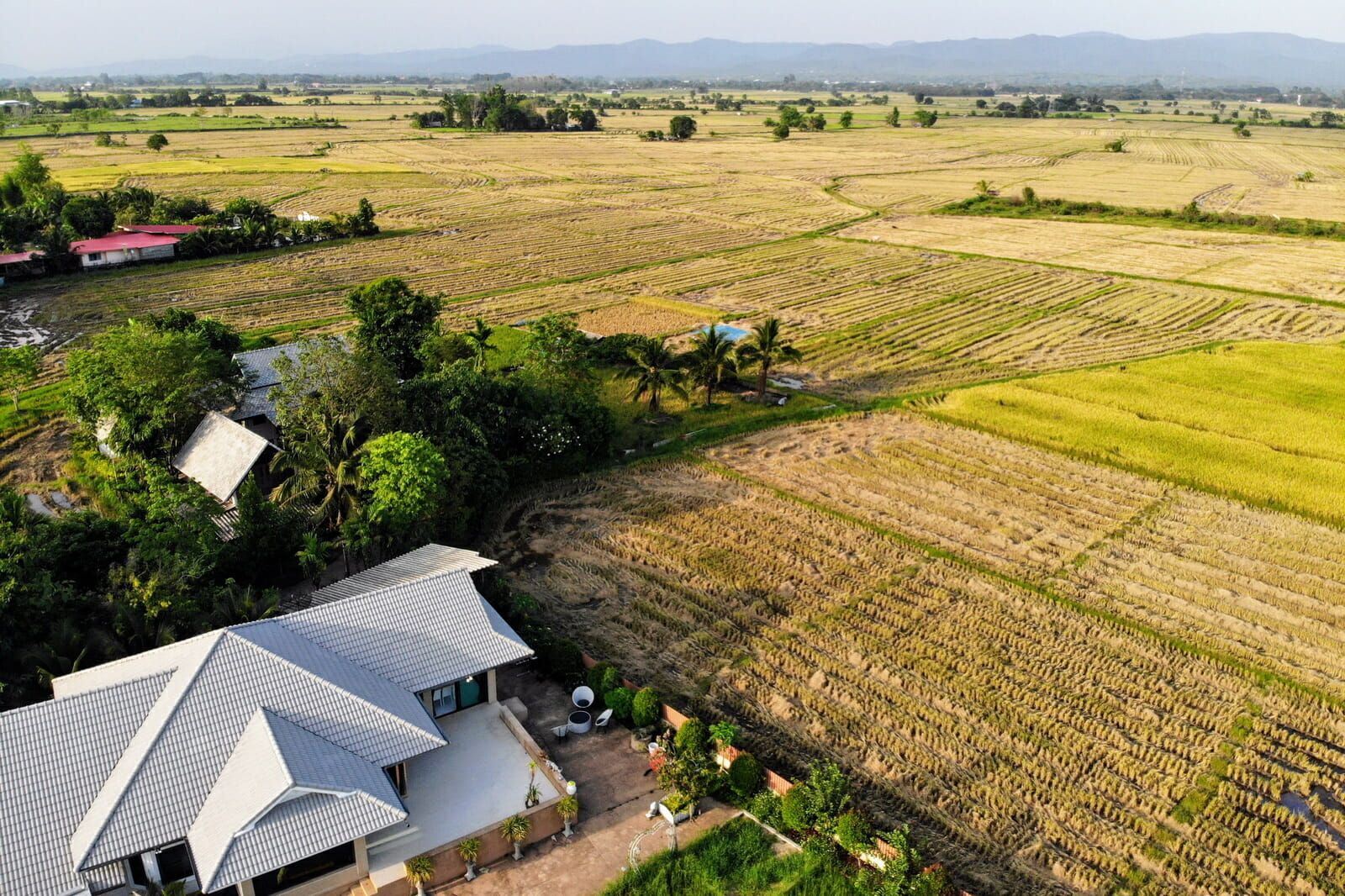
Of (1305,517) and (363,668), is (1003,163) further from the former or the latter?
(363,668)

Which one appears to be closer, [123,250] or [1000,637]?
[1000,637]

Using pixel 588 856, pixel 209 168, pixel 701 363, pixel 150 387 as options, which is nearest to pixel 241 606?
pixel 588 856

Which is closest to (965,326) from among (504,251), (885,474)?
(885,474)

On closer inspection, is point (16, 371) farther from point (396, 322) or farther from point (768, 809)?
point (768, 809)

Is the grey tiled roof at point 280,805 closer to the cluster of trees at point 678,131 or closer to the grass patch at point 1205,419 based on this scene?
the grass patch at point 1205,419

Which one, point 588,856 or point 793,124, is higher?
point 793,124

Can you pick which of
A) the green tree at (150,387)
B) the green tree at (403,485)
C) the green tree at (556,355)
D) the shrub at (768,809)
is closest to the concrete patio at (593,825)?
the shrub at (768,809)
